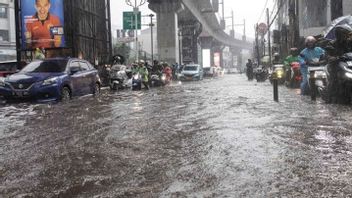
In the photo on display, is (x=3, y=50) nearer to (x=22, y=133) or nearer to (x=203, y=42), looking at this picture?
(x=203, y=42)

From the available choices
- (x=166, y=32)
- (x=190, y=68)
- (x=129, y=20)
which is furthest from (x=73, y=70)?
(x=166, y=32)

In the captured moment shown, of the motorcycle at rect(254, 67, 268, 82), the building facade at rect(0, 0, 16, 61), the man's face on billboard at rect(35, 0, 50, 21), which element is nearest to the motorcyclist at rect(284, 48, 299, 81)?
the motorcycle at rect(254, 67, 268, 82)

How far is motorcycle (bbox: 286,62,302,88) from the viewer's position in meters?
17.1

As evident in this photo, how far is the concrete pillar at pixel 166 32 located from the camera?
147 ft

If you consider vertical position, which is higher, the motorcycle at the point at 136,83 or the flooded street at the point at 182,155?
the motorcycle at the point at 136,83

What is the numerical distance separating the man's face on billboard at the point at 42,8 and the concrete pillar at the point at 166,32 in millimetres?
21682

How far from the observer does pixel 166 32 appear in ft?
150

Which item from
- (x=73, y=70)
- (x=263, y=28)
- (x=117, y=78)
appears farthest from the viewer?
(x=263, y=28)

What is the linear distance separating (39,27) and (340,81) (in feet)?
55.2

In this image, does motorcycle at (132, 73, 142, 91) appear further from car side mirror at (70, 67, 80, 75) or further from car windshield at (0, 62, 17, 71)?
car side mirror at (70, 67, 80, 75)

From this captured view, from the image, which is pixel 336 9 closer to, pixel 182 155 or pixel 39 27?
pixel 182 155

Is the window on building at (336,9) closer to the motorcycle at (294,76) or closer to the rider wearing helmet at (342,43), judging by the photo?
the motorcycle at (294,76)

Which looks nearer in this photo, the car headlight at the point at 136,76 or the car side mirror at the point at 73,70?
the car side mirror at the point at 73,70

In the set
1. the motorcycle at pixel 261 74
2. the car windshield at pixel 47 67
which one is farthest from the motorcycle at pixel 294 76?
the motorcycle at pixel 261 74
